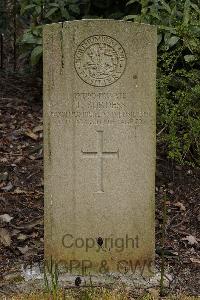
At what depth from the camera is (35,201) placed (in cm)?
573

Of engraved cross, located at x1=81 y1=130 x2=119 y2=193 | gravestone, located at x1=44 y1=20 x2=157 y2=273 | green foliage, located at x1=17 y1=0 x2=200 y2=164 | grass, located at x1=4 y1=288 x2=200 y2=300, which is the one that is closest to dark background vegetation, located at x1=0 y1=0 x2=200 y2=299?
green foliage, located at x1=17 y1=0 x2=200 y2=164

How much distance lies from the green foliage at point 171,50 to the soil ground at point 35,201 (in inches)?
11.9

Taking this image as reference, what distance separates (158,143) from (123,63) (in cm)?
233

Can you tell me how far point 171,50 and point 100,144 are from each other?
231 cm

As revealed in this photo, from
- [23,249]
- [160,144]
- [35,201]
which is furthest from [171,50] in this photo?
[23,249]

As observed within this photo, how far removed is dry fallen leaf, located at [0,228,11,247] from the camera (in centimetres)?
504

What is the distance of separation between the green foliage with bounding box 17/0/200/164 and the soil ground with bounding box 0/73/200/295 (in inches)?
11.9

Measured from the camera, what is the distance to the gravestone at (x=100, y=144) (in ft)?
13.9

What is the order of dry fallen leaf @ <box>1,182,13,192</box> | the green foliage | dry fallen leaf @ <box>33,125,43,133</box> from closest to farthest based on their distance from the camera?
the green foliage < dry fallen leaf @ <box>1,182,13,192</box> < dry fallen leaf @ <box>33,125,43,133</box>

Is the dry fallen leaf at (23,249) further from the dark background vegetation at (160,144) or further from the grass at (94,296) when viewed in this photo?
the grass at (94,296)

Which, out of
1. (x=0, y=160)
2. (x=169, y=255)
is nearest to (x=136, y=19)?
(x=0, y=160)

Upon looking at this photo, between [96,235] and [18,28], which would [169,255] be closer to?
[96,235]

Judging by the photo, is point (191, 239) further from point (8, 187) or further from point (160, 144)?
point (8, 187)

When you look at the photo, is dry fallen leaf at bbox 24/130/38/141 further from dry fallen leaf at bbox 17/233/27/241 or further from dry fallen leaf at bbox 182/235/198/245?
dry fallen leaf at bbox 182/235/198/245
